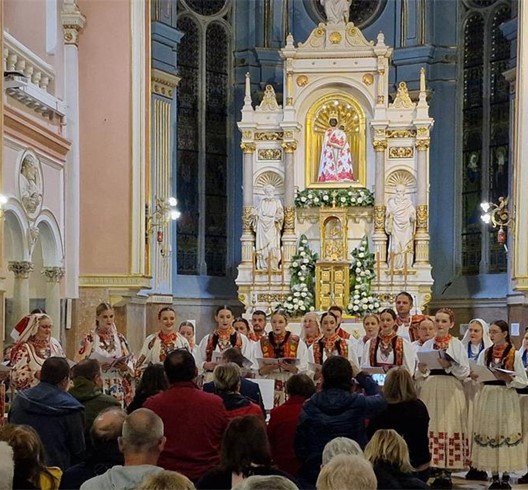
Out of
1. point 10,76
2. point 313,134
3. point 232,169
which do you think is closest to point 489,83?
point 313,134

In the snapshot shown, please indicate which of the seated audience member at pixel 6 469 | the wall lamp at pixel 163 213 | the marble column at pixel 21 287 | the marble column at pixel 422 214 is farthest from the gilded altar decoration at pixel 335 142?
the seated audience member at pixel 6 469

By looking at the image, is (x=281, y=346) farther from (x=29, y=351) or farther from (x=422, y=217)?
(x=422, y=217)

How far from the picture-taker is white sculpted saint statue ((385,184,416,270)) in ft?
65.1

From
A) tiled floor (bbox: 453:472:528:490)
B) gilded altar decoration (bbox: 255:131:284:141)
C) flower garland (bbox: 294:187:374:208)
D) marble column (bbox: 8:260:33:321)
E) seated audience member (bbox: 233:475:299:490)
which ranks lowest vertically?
tiled floor (bbox: 453:472:528:490)

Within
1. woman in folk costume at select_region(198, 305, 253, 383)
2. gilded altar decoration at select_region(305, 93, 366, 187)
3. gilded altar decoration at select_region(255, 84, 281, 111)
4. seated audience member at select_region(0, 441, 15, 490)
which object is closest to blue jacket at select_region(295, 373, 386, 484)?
seated audience member at select_region(0, 441, 15, 490)

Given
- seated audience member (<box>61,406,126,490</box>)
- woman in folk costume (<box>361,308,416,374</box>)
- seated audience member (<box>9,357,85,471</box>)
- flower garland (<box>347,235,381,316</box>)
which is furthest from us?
flower garland (<box>347,235,381,316</box>)

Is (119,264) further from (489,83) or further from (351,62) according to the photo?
(489,83)

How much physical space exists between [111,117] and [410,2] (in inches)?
368

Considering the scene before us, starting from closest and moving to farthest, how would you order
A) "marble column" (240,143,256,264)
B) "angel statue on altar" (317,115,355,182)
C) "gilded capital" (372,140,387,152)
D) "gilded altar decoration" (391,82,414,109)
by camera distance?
"gilded capital" (372,140,387,152) < "gilded altar decoration" (391,82,414,109) < "marble column" (240,143,256,264) < "angel statue on altar" (317,115,355,182)

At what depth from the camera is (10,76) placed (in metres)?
12.9

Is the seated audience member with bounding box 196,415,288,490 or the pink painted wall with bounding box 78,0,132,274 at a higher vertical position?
the pink painted wall with bounding box 78,0,132,274

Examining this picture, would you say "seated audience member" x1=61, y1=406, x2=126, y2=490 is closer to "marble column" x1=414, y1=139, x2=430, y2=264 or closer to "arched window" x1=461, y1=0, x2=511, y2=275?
"marble column" x1=414, y1=139, x2=430, y2=264

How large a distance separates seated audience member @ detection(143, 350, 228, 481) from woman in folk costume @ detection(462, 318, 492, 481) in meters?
4.49

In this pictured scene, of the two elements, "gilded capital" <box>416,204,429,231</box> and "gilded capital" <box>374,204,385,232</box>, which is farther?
"gilded capital" <box>374,204,385,232</box>
